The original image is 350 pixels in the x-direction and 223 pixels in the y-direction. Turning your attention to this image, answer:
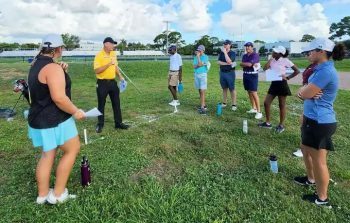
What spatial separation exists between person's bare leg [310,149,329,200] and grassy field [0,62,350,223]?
0.24m

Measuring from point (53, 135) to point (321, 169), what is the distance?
3080 millimetres

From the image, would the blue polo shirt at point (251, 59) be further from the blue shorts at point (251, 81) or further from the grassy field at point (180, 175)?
the grassy field at point (180, 175)

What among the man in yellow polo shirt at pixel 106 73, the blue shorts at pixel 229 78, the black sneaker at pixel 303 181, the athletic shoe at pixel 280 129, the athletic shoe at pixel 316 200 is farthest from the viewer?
the blue shorts at pixel 229 78

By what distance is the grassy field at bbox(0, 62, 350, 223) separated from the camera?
3.79m

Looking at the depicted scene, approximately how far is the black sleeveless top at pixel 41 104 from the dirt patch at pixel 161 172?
1.46 metres

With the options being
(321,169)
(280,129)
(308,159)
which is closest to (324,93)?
(321,169)

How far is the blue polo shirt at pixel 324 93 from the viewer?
376 centimetres

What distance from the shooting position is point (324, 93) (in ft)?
12.7

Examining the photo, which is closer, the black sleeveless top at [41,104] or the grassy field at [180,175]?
the black sleeveless top at [41,104]

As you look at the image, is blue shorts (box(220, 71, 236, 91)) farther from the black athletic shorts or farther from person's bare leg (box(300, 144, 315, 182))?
the black athletic shorts

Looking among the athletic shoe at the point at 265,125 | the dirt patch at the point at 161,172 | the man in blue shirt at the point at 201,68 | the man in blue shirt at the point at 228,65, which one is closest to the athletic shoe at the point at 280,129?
the athletic shoe at the point at 265,125

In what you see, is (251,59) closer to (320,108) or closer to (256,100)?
(256,100)

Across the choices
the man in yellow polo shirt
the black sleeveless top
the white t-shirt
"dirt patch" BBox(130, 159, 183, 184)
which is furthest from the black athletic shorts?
the white t-shirt

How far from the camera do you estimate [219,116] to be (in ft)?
27.7
